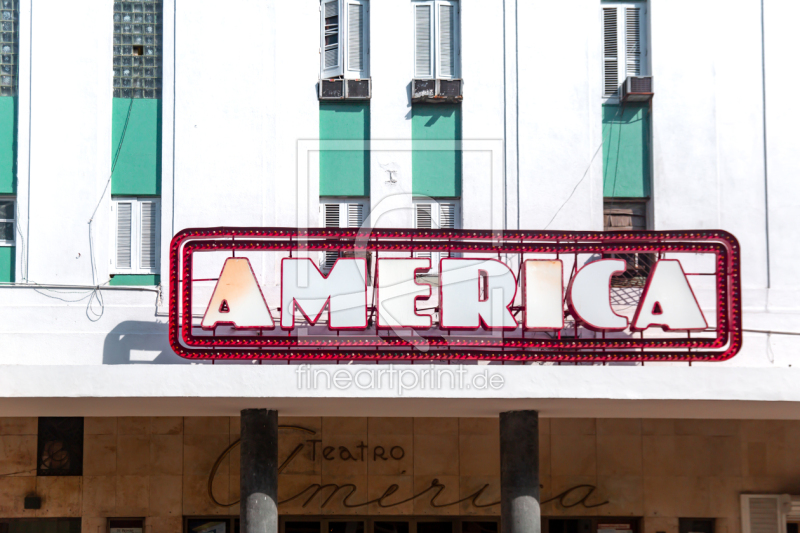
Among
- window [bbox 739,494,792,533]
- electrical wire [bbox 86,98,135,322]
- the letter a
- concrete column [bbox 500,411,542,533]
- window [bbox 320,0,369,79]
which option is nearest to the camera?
the letter a

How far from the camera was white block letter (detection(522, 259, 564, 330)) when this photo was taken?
9.93 m

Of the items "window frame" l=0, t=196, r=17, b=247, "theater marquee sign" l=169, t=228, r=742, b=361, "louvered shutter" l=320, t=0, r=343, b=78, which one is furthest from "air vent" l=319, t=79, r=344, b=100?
"window frame" l=0, t=196, r=17, b=247

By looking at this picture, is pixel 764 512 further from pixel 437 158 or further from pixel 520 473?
pixel 437 158

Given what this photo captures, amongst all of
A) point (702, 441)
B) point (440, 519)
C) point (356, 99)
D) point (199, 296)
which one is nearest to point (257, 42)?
point (356, 99)

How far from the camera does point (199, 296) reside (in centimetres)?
1116

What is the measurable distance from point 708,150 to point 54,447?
12.2 metres

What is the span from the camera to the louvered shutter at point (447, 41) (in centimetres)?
1196

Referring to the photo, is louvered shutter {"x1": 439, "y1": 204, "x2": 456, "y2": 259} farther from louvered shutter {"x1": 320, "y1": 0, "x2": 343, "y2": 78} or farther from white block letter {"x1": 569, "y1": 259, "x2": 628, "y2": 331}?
louvered shutter {"x1": 320, "y1": 0, "x2": 343, "y2": 78}

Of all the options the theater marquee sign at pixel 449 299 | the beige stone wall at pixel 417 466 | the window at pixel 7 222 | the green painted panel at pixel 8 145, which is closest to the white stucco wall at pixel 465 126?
the green painted panel at pixel 8 145

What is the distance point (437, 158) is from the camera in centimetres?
1177

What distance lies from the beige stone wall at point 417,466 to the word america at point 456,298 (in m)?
4.00

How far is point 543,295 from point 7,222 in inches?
326

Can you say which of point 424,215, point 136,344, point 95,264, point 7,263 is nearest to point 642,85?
point 424,215

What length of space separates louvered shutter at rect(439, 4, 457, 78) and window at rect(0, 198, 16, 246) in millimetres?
7097
